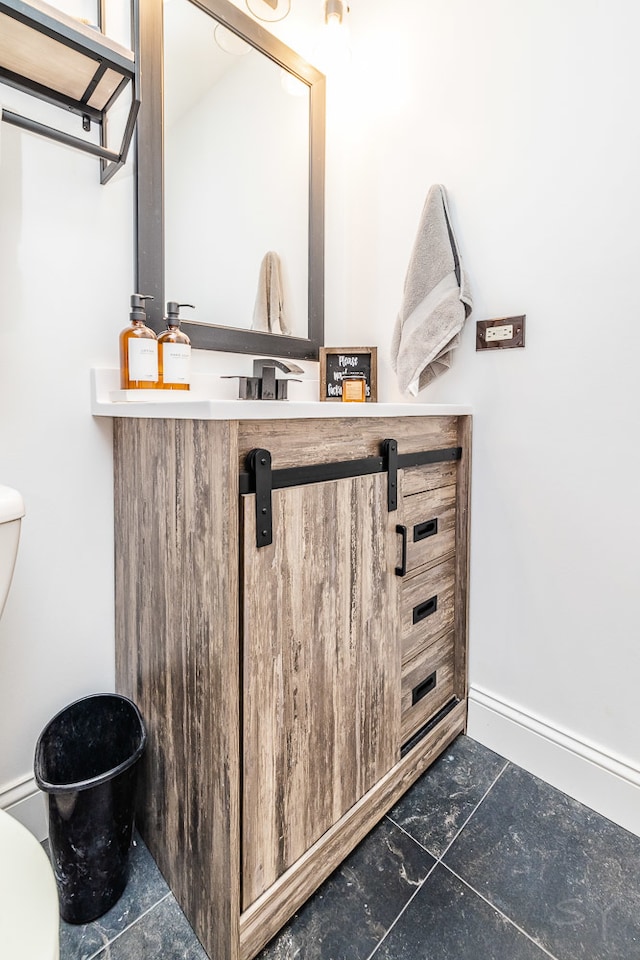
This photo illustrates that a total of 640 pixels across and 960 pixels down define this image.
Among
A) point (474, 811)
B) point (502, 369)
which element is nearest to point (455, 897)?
point (474, 811)

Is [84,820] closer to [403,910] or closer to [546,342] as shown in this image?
[403,910]

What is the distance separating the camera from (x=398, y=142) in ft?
5.01

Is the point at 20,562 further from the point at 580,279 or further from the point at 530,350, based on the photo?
the point at 580,279

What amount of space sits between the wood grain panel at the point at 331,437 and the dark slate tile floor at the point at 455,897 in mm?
881

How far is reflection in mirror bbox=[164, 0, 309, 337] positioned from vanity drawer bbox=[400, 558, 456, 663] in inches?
34.5

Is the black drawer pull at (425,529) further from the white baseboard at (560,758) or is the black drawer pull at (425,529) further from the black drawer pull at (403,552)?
the white baseboard at (560,758)

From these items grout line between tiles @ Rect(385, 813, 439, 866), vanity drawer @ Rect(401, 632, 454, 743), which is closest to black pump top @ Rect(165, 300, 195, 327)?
vanity drawer @ Rect(401, 632, 454, 743)

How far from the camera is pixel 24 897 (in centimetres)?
52

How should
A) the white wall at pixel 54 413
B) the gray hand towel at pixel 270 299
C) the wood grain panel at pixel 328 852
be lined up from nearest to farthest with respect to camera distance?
1. the wood grain panel at pixel 328 852
2. the white wall at pixel 54 413
3. the gray hand towel at pixel 270 299

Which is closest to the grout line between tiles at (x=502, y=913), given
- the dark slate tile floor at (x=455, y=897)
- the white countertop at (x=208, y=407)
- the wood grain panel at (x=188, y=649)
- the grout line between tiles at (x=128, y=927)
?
the dark slate tile floor at (x=455, y=897)

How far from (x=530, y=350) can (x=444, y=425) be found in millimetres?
294

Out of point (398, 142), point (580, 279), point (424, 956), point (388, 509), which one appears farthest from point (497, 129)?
point (424, 956)

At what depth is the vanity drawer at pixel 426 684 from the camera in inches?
48.3

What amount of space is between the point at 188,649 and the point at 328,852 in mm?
549
